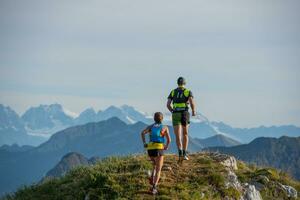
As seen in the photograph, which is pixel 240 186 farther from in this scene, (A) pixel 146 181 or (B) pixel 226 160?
(A) pixel 146 181

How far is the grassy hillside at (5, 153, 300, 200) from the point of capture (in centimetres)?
2206

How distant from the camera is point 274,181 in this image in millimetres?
27047

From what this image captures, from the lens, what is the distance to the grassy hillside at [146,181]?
72.4ft

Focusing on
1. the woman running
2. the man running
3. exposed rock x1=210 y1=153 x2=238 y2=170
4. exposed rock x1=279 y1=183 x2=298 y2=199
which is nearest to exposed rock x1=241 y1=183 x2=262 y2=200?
exposed rock x1=210 y1=153 x2=238 y2=170

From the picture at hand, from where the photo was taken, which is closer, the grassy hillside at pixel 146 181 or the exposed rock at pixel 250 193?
the grassy hillside at pixel 146 181

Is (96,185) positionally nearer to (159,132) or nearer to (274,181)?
(159,132)

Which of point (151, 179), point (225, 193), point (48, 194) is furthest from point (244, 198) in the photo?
point (48, 194)

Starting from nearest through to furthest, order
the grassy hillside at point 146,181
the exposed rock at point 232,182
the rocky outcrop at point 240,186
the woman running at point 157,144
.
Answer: the woman running at point 157,144
the grassy hillside at point 146,181
the exposed rock at point 232,182
the rocky outcrop at point 240,186

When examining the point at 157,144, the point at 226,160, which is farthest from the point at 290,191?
the point at 157,144

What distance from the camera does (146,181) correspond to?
22.6m

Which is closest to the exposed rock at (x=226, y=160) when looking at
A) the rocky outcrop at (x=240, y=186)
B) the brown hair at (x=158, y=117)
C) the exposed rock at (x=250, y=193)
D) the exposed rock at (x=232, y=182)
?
the rocky outcrop at (x=240, y=186)

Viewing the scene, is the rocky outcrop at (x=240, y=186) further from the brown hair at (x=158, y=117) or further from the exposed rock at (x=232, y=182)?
the brown hair at (x=158, y=117)

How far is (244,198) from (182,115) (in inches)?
205

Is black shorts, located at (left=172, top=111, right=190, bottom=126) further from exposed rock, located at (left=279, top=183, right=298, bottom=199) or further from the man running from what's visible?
exposed rock, located at (left=279, top=183, right=298, bottom=199)
